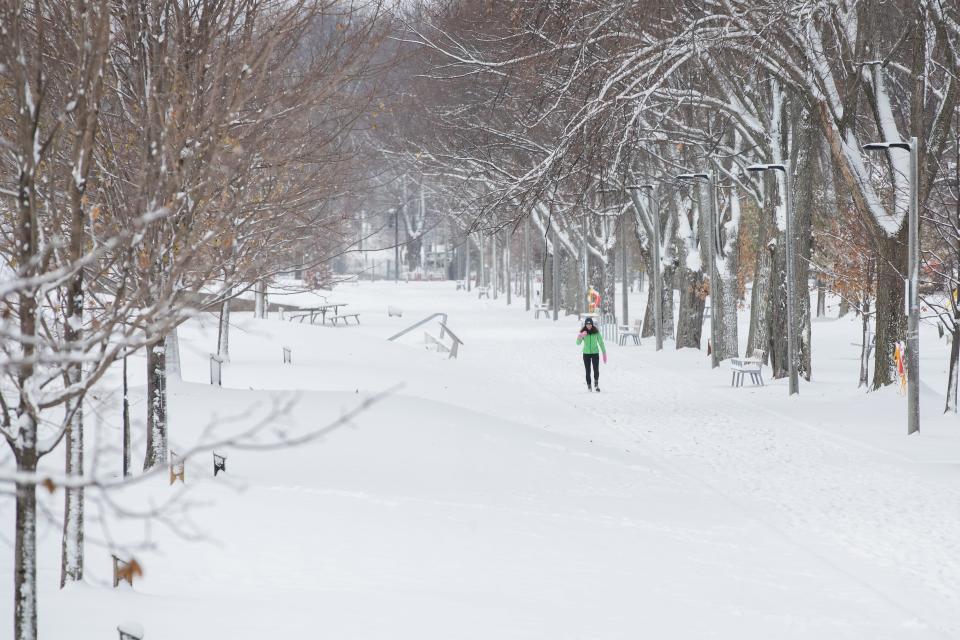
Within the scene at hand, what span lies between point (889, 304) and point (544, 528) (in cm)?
1294

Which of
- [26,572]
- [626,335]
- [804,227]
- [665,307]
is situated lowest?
[626,335]

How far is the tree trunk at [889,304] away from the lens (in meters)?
20.8

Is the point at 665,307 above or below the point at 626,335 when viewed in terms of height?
above

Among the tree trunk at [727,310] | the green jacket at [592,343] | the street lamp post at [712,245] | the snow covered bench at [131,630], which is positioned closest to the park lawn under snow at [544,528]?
the snow covered bench at [131,630]

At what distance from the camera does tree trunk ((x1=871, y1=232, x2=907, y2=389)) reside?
20.8 m

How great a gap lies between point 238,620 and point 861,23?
1660 cm

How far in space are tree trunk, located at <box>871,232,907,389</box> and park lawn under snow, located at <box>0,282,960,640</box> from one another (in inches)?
24.4

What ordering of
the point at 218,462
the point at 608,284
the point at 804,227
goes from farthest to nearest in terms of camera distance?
the point at 608,284 → the point at 804,227 → the point at 218,462

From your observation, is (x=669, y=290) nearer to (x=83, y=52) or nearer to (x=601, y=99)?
(x=601, y=99)

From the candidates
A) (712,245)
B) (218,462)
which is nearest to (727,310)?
(712,245)

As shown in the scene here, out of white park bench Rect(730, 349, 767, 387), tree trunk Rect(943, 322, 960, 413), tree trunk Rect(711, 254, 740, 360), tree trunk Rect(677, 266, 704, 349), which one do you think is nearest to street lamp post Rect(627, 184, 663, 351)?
tree trunk Rect(677, 266, 704, 349)

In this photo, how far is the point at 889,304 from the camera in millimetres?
21875

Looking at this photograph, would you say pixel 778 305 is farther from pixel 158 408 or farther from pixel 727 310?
pixel 158 408

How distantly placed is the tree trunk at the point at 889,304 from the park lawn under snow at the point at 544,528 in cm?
62
